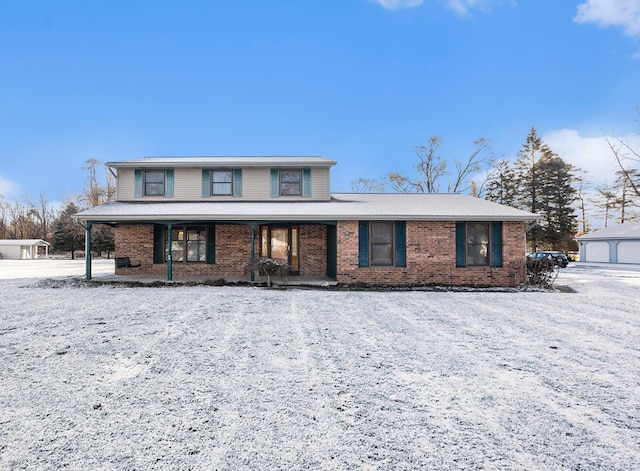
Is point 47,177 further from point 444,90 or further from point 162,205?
point 444,90

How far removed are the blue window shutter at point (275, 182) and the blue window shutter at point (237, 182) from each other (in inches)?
53.8

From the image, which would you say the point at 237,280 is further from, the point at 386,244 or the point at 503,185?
the point at 503,185

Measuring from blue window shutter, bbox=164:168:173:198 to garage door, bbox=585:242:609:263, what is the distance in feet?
114

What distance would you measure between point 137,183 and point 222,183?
367 cm

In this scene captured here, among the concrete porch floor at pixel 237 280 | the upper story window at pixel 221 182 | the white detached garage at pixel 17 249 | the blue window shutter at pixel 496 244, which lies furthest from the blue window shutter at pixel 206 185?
the white detached garage at pixel 17 249

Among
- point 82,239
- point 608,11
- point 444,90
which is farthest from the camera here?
point 82,239

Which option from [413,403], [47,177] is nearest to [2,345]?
[413,403]

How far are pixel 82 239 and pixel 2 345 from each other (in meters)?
38.4

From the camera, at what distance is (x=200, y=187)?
13.4 m

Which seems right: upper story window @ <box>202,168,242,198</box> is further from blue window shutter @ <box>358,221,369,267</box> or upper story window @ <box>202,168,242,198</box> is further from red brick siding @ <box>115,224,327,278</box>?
Answer: blue window shutter @ <box>358,221,369,267</box>

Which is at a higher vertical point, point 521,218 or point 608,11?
point 608,11

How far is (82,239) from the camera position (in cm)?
3578

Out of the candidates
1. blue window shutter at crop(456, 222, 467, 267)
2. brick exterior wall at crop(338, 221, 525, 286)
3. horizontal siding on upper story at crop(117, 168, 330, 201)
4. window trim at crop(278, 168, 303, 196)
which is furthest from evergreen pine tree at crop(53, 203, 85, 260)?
blue window shutter at crop(456, 222, 467, 267)

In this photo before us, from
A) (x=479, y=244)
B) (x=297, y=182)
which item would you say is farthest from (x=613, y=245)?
(x=297, y=182)
